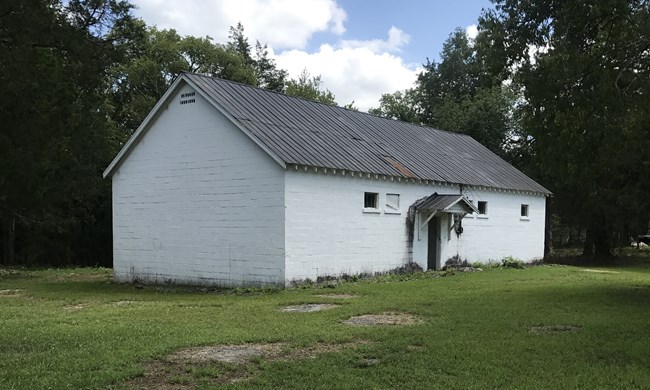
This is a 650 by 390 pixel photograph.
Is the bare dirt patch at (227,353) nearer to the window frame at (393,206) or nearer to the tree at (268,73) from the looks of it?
the window frame at (393,206)

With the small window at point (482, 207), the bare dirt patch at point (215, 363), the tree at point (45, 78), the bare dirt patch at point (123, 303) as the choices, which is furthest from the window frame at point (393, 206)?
the bare dirt patch at point (215, 363)

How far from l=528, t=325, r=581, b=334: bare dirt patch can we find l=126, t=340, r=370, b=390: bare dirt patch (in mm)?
3091

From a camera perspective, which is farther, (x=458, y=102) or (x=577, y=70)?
(x=458, y=102)

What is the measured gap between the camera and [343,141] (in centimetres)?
2106

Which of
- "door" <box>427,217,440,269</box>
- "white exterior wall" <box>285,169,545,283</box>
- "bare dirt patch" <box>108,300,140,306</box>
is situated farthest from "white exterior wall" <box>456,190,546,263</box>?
"bare dirt patch" <box>108,300,140,306</box>

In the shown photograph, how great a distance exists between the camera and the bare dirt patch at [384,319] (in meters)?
10.8

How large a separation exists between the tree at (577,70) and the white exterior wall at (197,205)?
7308mm

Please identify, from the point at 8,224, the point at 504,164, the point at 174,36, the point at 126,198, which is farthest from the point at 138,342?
the point at 174,36

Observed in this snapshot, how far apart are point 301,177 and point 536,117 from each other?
711cm

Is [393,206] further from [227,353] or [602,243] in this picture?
[602,243]

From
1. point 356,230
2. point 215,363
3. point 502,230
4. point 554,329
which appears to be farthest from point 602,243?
point 215,363

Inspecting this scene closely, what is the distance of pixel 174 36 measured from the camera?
147 ft

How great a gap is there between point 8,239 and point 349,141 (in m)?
25.5

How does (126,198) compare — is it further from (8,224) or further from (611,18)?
(8,224)
